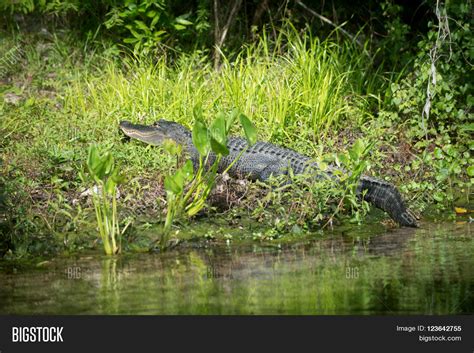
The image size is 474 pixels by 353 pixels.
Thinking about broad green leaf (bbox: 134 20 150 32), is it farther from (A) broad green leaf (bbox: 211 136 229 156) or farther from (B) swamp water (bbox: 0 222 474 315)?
(B) swamp water (bbox: 0 222 474 315)

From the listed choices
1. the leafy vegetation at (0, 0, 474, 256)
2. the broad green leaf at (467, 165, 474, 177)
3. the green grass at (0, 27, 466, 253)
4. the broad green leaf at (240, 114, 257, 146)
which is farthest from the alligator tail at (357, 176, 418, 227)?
the broad green leaf at (240, 114, 257, 146)

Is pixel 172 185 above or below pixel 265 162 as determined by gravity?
below

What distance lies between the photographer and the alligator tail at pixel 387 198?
6.66m

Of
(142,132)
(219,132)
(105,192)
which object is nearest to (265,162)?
(142,132)

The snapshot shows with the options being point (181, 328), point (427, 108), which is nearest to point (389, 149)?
point (427, 108)

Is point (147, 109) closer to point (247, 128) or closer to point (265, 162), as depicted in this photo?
point (265, 162)

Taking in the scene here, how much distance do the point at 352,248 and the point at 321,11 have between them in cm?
497

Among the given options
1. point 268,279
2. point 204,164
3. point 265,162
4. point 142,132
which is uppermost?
point 142,132

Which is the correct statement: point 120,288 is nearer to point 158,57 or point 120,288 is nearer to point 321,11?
point 158,57

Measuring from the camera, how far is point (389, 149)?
8039 mm

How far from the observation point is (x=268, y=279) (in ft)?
16.9

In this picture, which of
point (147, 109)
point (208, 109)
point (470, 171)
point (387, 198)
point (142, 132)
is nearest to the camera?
point (387, 198)

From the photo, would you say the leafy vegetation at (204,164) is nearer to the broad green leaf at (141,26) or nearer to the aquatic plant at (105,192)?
the aquatic plant at (105,192)

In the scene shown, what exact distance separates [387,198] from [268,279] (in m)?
1.92
